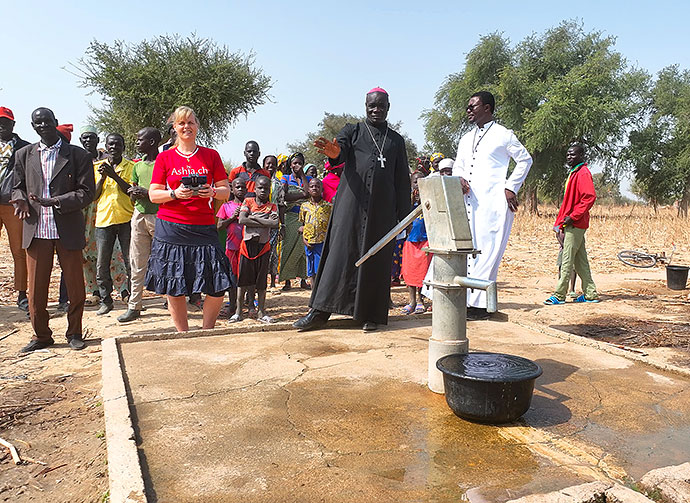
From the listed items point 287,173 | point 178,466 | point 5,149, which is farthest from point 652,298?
point 5,149

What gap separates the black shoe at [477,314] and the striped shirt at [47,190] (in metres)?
3.63

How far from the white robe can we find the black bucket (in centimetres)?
431

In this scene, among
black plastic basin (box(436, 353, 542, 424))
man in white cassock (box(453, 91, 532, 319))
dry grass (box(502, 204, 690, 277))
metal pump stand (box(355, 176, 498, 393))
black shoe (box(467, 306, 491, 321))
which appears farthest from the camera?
dry grass (box(502, 204, 690, 277))

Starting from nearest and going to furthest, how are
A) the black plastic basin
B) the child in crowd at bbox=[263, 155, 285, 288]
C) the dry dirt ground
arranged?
the black plastic basin
the dry dirt ground
the child in crowd at bbox=[263, 155, 285, 288]

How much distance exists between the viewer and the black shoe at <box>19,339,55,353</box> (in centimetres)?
489

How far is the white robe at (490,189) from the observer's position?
5680mm

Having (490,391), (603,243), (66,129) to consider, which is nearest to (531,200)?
(603,243)

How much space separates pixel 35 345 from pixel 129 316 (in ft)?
3.95

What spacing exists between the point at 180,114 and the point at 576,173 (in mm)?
5303

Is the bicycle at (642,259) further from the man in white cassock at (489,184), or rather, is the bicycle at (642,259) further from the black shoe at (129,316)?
the black shoe at (129,316)

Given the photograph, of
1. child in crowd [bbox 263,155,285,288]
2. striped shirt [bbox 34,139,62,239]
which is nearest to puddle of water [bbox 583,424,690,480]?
striped shirt [bbox 34,139,62,239]

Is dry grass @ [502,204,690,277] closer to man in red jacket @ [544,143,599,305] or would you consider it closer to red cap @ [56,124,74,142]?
man in red jacket @ [544,143,599,305]

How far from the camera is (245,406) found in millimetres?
2898

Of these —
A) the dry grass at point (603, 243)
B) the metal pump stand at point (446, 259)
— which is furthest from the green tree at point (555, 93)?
the metal pump stand at point (446, 259)
